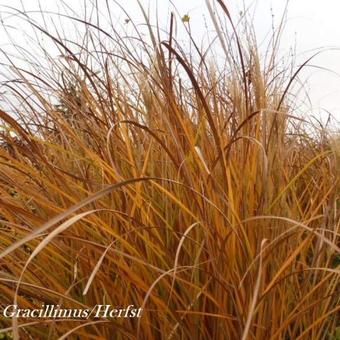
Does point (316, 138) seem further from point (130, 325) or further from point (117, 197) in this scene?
point (130, 325)

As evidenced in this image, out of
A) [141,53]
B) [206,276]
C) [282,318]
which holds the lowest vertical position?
[282,318]

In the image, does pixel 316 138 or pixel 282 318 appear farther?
pixel 316 138

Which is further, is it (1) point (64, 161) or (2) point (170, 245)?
(1) point (64, 161)

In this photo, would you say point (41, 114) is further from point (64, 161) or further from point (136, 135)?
point (136, 135)

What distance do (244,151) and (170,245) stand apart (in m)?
0.38

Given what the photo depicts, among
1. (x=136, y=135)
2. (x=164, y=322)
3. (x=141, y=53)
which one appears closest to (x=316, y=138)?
(x=141, y=53)

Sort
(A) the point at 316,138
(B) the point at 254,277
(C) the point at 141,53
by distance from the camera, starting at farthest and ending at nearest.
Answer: (A) the point at 316,138, (C) the point at 141,53, (B) the point at 254,277

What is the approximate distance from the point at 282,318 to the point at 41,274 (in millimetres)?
672

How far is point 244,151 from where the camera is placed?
160 centimetres

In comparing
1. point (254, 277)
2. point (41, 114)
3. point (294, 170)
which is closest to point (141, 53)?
point (41, 114)

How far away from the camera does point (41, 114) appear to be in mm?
2270

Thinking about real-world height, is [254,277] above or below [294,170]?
below

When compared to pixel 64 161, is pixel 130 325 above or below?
below

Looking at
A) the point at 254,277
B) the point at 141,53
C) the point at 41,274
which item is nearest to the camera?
the point at 254,277
